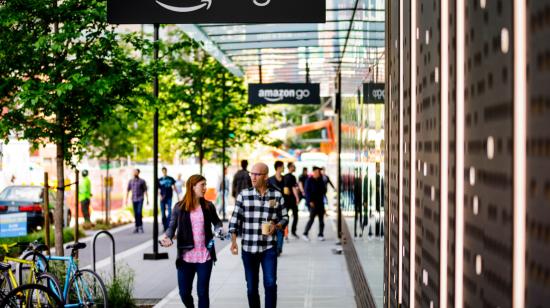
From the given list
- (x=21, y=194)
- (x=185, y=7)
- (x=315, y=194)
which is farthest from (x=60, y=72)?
(x=21, y=194)

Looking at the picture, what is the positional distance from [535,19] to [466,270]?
108 cm

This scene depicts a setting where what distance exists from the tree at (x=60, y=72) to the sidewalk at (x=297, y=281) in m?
2.40

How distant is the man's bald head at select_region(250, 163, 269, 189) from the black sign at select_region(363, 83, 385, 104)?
1296 mm

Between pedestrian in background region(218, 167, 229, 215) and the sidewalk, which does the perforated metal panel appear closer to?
the sidewalk

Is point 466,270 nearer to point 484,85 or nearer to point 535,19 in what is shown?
point 484,85

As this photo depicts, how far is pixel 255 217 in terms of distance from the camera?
350 inches

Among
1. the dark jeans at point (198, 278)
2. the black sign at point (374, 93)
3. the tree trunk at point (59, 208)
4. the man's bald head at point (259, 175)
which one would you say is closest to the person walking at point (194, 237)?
the dark jeans at point (198, 278)

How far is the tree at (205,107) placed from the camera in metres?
30.1

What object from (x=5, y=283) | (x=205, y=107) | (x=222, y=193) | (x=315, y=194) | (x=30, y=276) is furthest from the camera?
(x=222, y=193)

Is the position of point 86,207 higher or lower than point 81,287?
lower

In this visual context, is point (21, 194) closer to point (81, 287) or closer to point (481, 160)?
point (81, 287)

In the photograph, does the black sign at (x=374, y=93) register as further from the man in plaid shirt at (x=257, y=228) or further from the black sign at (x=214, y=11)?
the man in plaid shirt at (x=257, y=228)

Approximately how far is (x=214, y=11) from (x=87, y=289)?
3421 millimetres

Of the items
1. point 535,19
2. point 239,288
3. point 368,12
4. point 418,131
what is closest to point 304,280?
point 239,288
